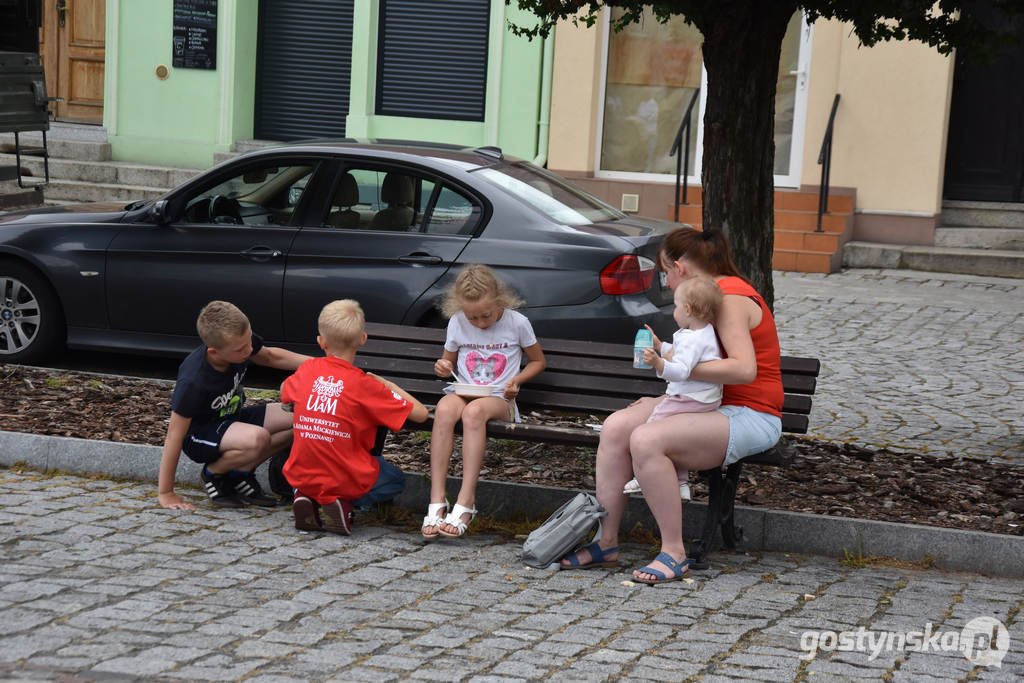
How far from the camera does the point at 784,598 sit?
5.12m

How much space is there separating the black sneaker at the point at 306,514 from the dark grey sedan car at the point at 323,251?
2.31 meters

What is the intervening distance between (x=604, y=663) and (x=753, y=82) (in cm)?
352

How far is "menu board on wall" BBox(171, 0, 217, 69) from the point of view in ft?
56.3

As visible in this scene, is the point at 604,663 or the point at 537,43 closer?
the point at 604,663

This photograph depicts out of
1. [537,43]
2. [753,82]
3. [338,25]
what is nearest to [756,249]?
[753,82]

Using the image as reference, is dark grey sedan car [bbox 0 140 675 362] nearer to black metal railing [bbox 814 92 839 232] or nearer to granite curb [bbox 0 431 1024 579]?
granite curb [bbox 0 431 1024 579]

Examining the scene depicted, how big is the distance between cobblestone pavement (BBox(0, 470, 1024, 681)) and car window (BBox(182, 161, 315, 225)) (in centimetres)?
281

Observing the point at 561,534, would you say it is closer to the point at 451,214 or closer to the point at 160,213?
the point at 451,214

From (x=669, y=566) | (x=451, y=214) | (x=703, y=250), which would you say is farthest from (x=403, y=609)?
(x=451, y=214)

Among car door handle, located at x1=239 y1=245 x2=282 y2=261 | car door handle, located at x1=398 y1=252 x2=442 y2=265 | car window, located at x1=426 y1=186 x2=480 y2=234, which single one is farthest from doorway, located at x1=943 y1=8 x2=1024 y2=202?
car door handle, located at x1=239 y1=245 x2=282 y2=261

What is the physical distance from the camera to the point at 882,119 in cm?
1497

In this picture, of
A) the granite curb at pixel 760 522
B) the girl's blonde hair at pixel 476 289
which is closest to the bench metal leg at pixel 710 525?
the granite curb at pixel 760 522

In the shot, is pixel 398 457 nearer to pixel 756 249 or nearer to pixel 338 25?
pixel 756 249

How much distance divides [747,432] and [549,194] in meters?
3.14
